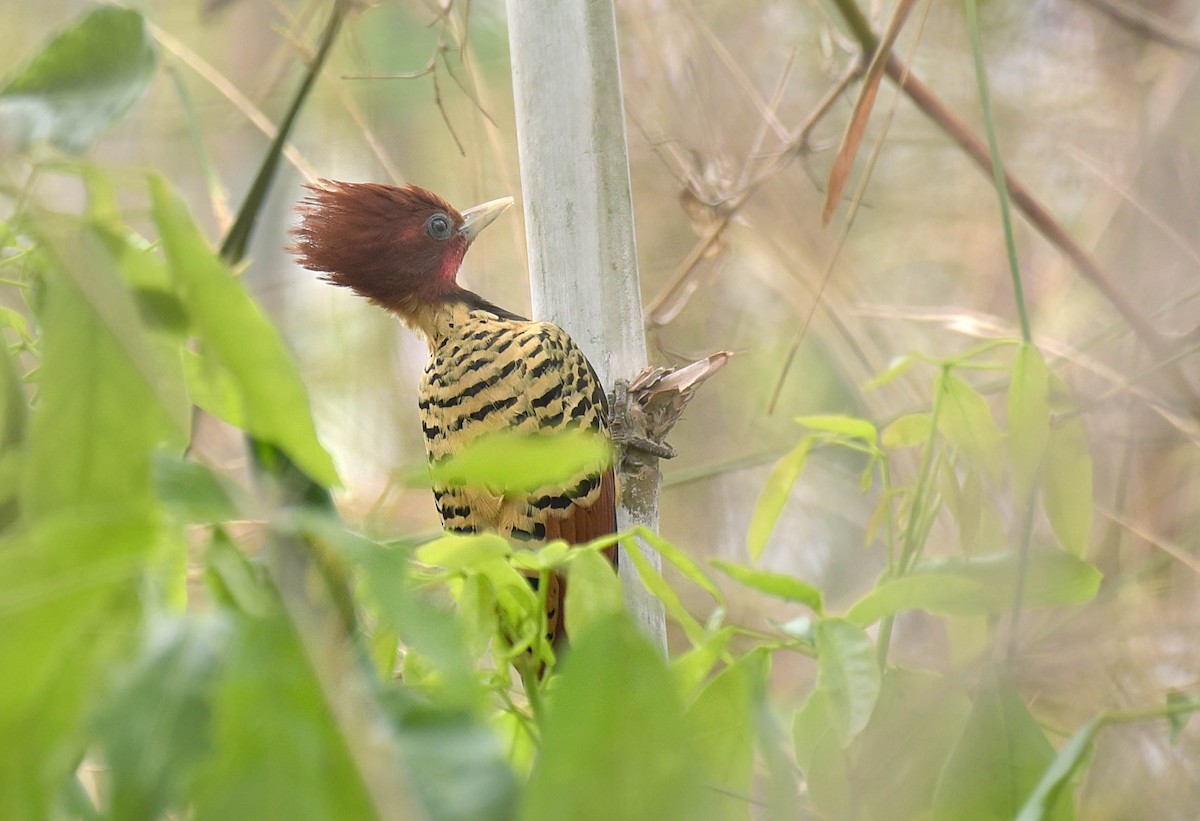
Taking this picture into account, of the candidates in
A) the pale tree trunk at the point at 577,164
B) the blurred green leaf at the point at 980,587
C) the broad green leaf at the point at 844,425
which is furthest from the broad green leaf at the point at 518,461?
the pale tree trunk at the point at 577,164

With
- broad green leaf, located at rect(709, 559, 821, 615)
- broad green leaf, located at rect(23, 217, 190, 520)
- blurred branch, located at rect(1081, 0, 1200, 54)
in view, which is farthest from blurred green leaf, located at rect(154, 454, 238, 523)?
blurred branch, located at rect(1081, 0, 1200, 54)

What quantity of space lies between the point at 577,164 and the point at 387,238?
A: 664 millimetres

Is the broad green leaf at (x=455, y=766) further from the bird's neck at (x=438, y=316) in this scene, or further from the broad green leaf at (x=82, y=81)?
the bird's neck at (x=438, y=316)

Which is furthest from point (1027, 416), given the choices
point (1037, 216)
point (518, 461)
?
point (1037, 216)

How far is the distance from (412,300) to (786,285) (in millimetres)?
720

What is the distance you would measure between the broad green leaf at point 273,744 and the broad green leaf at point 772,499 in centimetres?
56

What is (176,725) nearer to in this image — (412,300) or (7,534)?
(7,534)

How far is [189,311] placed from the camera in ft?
1.14

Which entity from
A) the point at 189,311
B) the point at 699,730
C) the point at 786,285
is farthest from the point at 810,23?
the point at 189,311

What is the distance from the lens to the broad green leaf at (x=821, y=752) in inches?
24.7

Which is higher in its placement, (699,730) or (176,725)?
(176,725)

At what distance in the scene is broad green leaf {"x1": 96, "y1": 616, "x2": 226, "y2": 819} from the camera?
308 mm

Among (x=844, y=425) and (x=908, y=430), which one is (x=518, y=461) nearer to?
(x=844, y=425)

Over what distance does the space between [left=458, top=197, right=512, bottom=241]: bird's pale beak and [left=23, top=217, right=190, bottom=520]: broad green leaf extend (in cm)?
138
